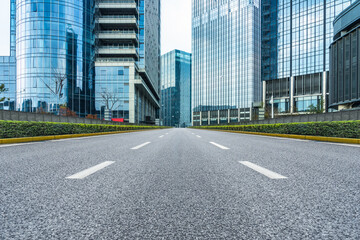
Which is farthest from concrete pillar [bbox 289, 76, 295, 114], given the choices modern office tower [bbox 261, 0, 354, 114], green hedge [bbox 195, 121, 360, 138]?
green hedge [bbox 195, 121, 360, 138]

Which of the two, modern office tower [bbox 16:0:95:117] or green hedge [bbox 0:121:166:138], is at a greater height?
modern office tower [bbox 16:0:95:117]

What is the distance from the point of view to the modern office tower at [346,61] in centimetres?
3241

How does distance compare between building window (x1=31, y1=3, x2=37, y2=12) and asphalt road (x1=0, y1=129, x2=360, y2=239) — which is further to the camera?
building window (x1=31, y1=3, x2=37, y2=12)

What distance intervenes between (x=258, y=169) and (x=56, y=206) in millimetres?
3123

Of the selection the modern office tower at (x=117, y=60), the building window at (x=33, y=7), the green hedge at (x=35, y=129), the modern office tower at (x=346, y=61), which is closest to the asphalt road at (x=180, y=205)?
the green hedge at (x=35, y=129)

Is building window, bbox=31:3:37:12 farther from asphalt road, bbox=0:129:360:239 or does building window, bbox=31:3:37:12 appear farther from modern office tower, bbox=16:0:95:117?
asphalt road, bbox=0:129:360:239

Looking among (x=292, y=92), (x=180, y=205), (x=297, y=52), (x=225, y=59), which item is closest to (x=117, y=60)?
(x=292, y=92)

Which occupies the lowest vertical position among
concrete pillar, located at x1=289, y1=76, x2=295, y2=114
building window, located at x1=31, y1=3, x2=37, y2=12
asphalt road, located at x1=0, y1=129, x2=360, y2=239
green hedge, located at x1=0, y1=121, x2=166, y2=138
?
asphalt road, located at x1=0, y1=129, x2=360, y2=239

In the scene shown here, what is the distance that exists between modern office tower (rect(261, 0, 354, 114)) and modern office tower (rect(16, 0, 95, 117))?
5376 cm

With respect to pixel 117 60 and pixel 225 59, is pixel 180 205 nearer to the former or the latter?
pixel 117 60

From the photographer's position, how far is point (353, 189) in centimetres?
252

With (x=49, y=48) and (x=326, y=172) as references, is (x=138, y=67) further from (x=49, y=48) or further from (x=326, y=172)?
(x=326, y=172)

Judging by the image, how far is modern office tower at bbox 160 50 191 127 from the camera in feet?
491

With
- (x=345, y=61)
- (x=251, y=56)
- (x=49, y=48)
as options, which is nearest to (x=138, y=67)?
(x=49, y=48)
